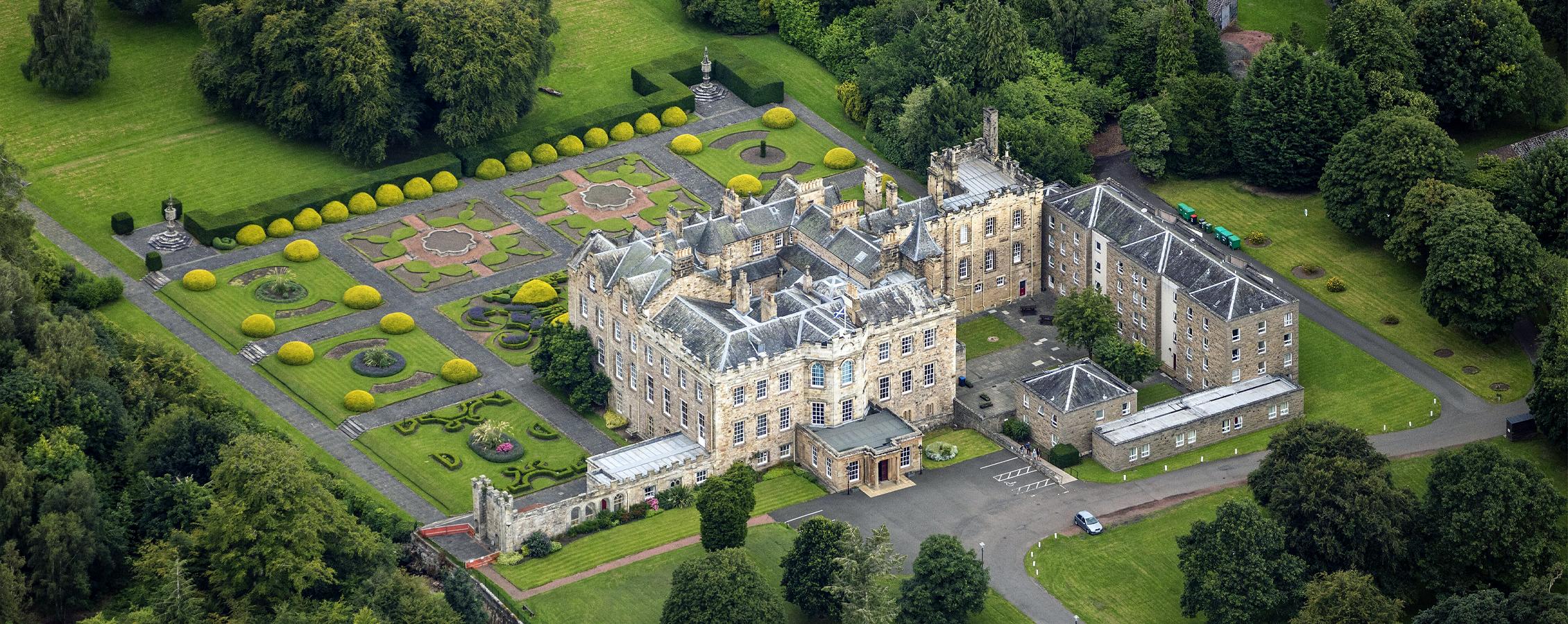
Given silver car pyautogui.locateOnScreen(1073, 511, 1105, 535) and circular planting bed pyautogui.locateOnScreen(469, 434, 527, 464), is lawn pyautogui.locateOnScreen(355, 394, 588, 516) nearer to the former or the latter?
circular planting bed pyautogui.locateOnScreen(469, 434, 527, 464)

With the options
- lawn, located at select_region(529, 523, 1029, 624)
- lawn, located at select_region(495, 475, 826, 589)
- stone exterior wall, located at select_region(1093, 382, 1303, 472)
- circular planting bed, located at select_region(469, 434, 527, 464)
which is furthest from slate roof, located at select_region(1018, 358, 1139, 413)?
circular planting bed, located at select_region(469, 434, 527, 464)

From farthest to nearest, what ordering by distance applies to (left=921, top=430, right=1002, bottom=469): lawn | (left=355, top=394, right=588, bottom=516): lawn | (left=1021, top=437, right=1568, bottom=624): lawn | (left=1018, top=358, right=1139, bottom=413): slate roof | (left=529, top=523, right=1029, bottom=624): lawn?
(left=921, top=430, right=1002, bottom=469): lawn < (left=1018, top=358, right=1139, bottom=413): slate roof < (left=355, top=394, right=588, bottom=516): lawn < (left=1021, top=437, right=1568, bottom=624): lawn < (left=529, top=523, right=1029, bottom=624): lawn

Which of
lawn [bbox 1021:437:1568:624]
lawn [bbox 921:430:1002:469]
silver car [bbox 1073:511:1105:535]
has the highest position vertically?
lawn [bbox 921:430:1002:469]

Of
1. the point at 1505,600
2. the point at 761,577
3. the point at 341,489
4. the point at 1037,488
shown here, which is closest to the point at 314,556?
the point at 341,489

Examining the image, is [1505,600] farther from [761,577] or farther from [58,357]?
[58,357]

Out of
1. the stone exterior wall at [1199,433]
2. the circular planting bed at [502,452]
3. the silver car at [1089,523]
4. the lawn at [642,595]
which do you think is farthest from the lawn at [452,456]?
the stone exterior wall at [1199,433]

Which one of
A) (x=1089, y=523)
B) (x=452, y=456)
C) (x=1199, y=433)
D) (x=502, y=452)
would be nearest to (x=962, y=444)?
(x=1089, y=523)

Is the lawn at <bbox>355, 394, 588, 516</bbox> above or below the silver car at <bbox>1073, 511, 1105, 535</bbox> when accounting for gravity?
above
